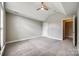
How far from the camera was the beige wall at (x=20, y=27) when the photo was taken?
4.53m

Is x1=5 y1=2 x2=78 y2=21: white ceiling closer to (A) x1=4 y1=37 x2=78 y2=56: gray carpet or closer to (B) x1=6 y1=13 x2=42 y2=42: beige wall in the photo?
(B) x1=6 y1=13 x2=42 y2=42: beige wall

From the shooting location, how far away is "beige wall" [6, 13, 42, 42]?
178 inches

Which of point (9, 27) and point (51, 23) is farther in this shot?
point (51, 23)

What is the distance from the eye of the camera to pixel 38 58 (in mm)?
1008

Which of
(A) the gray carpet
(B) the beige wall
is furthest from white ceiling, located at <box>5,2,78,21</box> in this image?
(A) the gray carpet

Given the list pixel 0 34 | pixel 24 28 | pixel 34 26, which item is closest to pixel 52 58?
pixel 0 34

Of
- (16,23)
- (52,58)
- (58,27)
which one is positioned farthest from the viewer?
(58,27)

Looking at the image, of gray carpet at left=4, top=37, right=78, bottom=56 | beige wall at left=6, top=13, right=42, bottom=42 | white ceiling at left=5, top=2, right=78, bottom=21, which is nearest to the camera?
gray carpet at left=4, top=37, right=78, bottom=56

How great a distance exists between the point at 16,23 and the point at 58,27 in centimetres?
328

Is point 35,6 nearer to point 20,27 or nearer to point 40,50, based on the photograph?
point 40,50

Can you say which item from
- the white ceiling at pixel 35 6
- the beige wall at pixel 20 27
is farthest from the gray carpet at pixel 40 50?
the white ceiling at pixel 35 6

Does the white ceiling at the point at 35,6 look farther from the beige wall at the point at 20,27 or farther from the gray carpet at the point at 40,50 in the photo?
the gray carpet at the point at 40,50

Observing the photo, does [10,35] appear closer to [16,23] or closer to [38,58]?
[16,23]

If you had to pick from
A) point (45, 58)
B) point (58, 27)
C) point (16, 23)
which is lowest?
point (45, 58)
